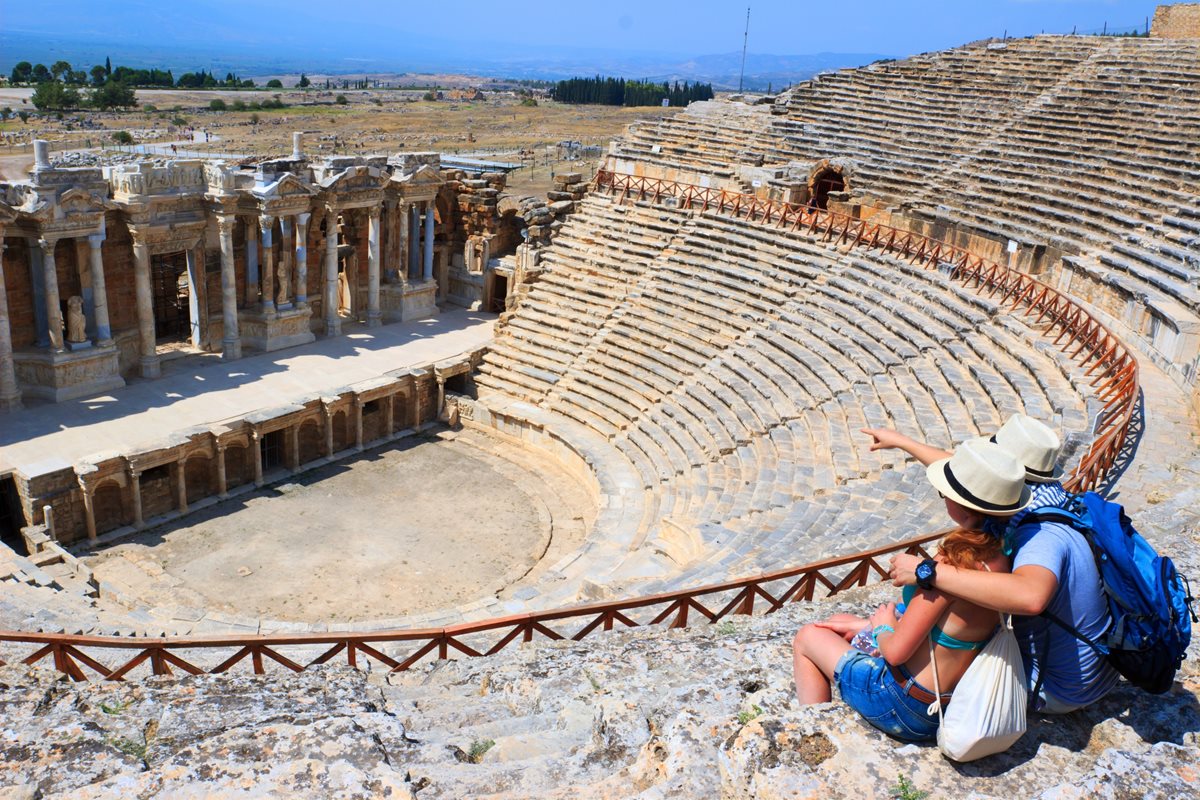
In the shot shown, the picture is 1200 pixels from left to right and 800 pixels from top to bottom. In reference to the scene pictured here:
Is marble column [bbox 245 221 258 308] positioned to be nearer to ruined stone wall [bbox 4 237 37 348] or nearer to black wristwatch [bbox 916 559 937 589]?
ruined stone wall [bbox 4 237 37 348]

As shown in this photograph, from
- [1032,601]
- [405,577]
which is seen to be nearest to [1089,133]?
[405,577]

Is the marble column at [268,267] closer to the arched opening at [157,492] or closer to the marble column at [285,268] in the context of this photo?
the marble column at [285,268]

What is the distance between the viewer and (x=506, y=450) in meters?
21.4

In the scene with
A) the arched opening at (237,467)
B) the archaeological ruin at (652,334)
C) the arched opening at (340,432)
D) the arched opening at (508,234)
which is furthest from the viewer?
the arched opening at (508,234)

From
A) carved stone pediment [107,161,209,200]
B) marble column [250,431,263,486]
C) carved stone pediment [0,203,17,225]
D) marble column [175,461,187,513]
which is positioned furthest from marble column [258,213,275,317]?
marble column [175,461,187,513]

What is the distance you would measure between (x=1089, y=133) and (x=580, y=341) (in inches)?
513

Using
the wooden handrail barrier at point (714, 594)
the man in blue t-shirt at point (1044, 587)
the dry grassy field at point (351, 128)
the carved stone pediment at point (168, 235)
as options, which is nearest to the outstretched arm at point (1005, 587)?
the man in blue t-shirt at point (1044, 587)

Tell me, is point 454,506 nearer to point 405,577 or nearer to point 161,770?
point 405,577

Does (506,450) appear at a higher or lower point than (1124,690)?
lower

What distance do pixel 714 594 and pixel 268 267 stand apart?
636 inches

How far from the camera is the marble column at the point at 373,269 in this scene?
24812 mm

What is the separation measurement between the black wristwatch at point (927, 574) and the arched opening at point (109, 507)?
52.7 ft

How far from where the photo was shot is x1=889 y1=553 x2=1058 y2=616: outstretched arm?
13.6 feet

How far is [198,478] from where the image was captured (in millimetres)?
18844
